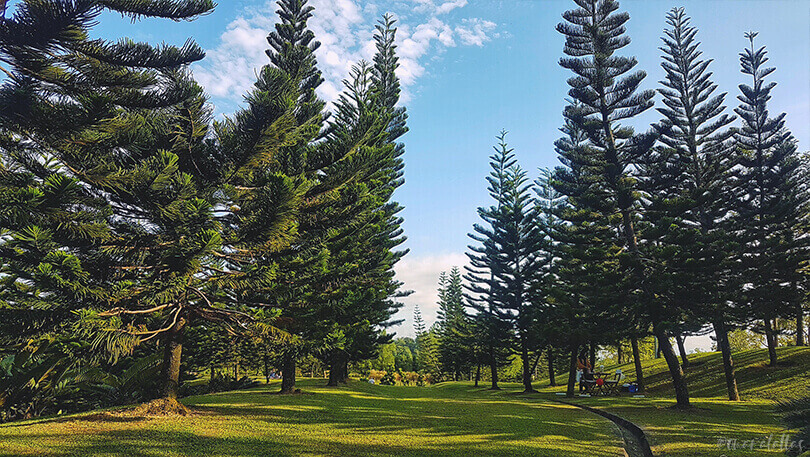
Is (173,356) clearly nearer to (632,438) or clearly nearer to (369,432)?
(369,432)

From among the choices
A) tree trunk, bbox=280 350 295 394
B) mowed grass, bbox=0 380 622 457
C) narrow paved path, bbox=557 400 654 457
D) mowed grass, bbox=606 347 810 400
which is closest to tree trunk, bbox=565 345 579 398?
mowed grass, bbox=606 347 810 400

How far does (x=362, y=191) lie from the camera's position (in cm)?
1028

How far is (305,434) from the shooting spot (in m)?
6.48

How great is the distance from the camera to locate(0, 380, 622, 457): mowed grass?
5.32 meters

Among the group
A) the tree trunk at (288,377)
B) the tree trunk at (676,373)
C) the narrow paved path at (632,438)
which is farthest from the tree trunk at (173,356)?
the tree trunk at (676,373)

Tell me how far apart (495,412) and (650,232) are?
662cm

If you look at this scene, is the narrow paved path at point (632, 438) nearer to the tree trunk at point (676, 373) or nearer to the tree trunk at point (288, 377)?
the tree trunk at point (676, 373)

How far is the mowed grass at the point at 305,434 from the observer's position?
5.32m

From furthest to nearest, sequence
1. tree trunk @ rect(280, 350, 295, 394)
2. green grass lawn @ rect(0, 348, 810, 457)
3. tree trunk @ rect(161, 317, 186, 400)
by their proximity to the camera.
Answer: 1. tree trunk @ rect(280, 350, 295, 394)
2. tree trunk @ rect(161, 317, 186, 400)
3. green grass lawn @ rect(0, 348, 810, 457)

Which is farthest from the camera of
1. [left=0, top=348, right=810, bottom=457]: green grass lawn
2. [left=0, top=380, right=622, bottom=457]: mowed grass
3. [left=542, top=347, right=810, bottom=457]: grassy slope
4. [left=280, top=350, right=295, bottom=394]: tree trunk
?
[left=280, top=350, right=295, bottom=394]: tree trunk

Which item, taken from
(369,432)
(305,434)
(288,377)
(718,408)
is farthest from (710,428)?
(288,377)

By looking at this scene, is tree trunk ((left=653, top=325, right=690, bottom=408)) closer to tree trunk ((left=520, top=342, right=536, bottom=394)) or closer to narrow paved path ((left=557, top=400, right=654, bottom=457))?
narrow paved path ((left=557, top=400, right=654, bottom=457))

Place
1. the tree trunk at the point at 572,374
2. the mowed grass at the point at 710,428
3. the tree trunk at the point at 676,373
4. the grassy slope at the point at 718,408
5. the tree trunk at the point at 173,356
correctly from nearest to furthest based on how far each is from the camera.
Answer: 1. the mowed grass at the point at 710,428
2. the grassy slope at the point at 718,408
3. the tree trunk at the point at 173,356
4. the tree trunk at the point at 676,373
5. the tree trunk at the point at 572,374

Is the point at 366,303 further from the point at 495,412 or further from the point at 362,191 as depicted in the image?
the point at 495,412
